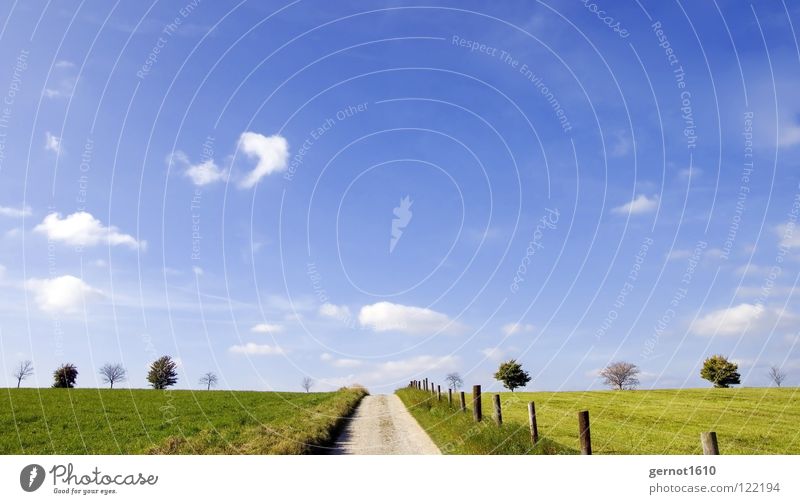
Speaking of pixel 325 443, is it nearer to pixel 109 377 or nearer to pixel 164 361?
pixel 164 361

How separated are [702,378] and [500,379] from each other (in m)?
31.7

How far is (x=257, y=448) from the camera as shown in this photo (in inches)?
650

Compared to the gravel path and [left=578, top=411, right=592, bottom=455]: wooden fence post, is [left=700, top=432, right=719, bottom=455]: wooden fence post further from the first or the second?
the gravel path

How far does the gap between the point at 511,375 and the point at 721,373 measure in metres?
33.1

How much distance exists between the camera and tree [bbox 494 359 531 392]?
100 m

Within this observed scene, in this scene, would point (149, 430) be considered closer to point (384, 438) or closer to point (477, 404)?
point (384, 438)

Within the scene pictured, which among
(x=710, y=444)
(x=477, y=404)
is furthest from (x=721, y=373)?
(x=710, y=444)

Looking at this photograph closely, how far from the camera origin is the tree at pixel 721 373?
79.9 m

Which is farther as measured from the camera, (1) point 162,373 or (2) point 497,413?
(1) point 162,373

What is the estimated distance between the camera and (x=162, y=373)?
10094 cm

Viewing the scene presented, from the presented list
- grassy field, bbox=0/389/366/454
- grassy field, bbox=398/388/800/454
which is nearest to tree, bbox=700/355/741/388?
grassy field, bbox=398/388/800/454

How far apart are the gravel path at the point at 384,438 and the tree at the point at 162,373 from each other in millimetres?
82040

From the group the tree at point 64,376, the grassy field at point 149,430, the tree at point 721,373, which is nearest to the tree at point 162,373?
the tree at point 64,376
